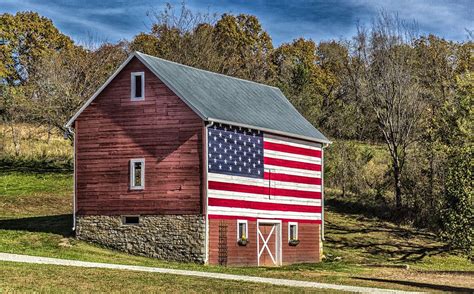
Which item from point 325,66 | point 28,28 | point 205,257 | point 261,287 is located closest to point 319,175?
point 205,257

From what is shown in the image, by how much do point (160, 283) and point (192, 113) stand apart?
44.3ft

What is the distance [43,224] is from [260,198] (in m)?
11.5

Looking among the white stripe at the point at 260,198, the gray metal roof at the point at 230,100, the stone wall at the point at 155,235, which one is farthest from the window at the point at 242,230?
the gray metal roof at the point at 230,100

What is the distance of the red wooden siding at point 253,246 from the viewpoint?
3859cm

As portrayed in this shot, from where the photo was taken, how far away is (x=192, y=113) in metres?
38.7

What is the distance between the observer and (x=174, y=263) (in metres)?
37.1

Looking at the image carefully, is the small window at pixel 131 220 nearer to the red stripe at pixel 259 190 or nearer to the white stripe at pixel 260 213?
the white stripe at pixel 260 213

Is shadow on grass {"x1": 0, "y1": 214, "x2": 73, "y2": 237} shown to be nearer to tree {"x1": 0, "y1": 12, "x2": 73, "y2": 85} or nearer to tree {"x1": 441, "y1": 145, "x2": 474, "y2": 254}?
tree {"x1": 441, "y1": 145, "x2": 474, "y2": 254}

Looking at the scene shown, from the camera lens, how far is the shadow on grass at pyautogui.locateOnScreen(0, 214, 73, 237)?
43344 mm

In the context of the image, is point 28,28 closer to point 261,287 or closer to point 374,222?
point 374,222

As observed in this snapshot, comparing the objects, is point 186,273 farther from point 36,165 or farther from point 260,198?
point 36,165

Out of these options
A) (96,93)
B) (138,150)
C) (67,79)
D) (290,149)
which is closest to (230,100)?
(290,149)

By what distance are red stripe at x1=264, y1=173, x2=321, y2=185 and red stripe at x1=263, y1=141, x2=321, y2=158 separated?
1206mm

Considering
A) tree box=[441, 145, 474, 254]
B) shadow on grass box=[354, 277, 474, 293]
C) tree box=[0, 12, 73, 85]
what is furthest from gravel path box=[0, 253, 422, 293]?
tree box=[0, 12, 73, 85]
